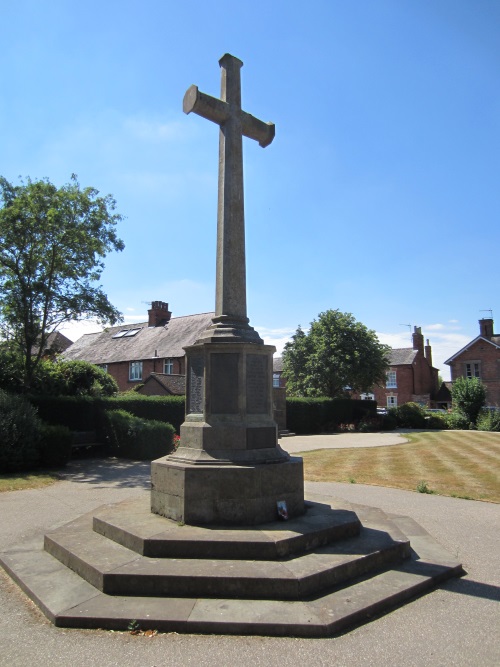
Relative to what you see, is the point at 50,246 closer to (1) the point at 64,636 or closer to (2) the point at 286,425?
(1) the point at 64,636

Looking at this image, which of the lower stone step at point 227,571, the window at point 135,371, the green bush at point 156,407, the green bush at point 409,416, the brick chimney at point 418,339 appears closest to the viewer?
the lower stone step at point 227,571

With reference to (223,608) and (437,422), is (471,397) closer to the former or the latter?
(437,422)

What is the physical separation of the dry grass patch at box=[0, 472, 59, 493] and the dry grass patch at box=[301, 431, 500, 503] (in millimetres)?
6501

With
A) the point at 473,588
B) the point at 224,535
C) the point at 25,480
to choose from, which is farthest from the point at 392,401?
the point at 224,535

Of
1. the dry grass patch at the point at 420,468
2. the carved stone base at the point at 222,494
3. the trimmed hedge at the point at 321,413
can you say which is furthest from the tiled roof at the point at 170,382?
the carved stone base at the point at 222,494

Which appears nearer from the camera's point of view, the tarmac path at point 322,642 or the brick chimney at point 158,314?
the tarmac path at point 322,642

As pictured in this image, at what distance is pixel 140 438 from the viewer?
640 inches

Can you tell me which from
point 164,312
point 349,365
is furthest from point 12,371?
point 164,312

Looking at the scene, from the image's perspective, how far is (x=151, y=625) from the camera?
3654 millimetres

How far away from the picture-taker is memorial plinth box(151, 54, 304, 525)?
5.30m

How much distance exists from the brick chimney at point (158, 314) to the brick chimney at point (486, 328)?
3042 centimetres

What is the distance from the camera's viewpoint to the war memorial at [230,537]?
12.7 ft

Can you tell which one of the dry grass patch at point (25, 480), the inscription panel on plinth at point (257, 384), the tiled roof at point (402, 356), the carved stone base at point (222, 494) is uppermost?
the tiled roof at point (402, 356)

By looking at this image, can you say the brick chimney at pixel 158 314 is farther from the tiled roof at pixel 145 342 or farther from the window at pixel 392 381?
the window at pixel 392 381
